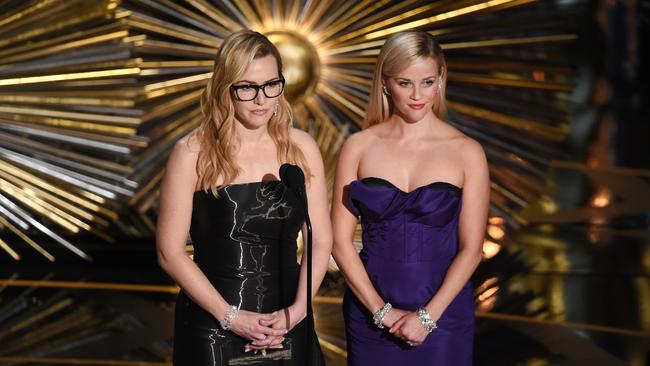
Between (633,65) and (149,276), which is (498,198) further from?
(633,65)

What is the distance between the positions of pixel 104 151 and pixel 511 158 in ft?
5.59

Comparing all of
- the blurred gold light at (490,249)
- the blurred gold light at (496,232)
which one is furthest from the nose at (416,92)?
the blurred gold light at (496,232)

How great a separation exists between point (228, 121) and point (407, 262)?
1.79ft

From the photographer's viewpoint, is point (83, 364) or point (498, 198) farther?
point (498, 198)

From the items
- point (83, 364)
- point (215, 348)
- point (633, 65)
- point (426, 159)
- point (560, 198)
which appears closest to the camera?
point (215, 348)

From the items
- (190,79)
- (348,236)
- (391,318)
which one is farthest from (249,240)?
(190,79)

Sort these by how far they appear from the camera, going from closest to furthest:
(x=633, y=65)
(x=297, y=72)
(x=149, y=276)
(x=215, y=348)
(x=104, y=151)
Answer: (x=215, y=348) → (x=297, y=72) → (x=104, y=151) → (x=149, y=276) → (x=633, y=65)

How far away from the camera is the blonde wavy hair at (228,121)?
227cm

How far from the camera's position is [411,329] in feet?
8.18

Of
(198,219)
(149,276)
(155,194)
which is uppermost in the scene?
(198,219)

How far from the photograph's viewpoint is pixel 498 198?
4.52 m

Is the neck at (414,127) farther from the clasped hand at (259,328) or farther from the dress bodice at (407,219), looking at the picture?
the clasped hand at (259,328)

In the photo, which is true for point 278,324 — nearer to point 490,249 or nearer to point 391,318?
point 391,318

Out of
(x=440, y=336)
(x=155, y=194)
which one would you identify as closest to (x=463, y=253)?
(x=440, y=336)
